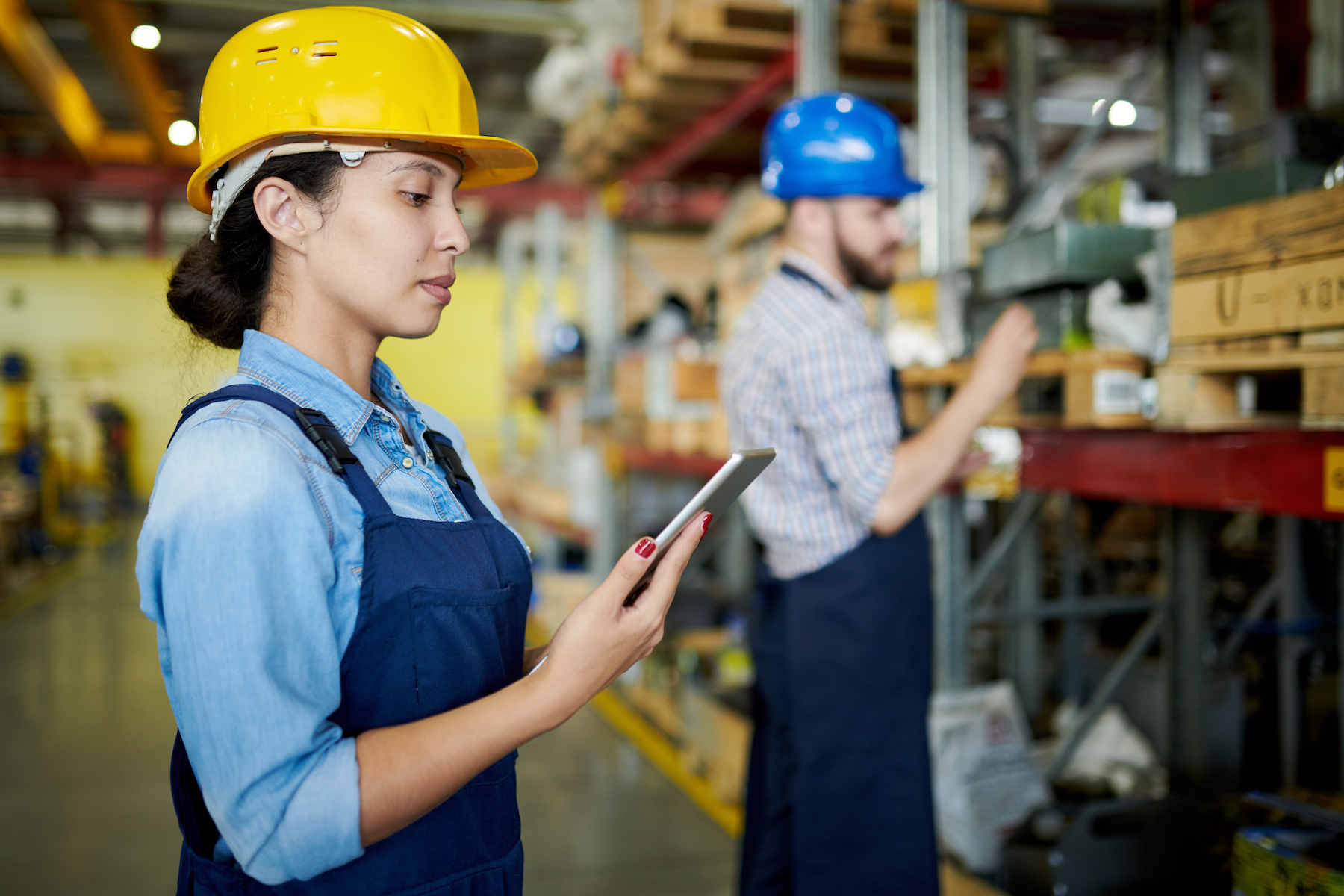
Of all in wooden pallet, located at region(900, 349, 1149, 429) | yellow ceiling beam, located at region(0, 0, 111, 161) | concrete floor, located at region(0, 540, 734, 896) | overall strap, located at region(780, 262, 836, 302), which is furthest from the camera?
yellow ceiling beam, located at region(0, 0, 111, 161)

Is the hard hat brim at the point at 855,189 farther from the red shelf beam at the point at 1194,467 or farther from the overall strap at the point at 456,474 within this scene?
the overall strap at the point at 456,474

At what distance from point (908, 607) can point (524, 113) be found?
13.1 m

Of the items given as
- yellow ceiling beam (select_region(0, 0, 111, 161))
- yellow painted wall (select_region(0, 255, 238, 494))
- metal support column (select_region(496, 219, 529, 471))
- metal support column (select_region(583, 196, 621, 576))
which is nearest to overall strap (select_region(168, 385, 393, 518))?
metal support column (select_region(583, 196, 621, 576))

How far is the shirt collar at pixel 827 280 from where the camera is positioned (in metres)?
2.49

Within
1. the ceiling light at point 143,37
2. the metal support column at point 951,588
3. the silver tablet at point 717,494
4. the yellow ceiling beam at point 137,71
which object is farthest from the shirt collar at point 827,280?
the ceiling light at point 143,37

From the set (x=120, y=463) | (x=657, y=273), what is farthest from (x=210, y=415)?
(x=120, y=463)

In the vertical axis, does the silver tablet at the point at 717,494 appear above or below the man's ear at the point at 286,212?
below

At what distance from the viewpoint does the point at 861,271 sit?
102 inches

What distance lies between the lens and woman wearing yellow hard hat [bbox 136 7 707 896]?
997 mm

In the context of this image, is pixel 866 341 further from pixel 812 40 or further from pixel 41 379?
pixel 41 379

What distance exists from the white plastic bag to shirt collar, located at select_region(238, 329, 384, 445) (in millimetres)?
2540

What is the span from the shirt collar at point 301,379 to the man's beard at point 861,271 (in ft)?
5.35

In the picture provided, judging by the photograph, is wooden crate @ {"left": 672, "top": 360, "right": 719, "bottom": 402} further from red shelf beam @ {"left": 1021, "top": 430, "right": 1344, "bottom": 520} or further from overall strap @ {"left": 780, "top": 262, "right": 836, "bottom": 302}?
red shelf beam @ {"left": 1021, "top": 430, "right": 1344, "bottom": 520}

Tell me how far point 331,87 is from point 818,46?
288 centimetres
